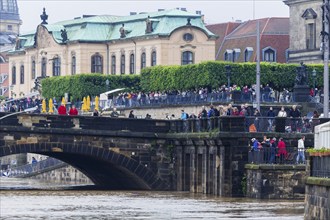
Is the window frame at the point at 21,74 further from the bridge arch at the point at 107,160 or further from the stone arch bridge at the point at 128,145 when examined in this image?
the stone arch bridge at the point at 128,145

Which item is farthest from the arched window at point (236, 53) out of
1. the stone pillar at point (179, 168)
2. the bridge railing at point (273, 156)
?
the bridge railing at point (273, 156)

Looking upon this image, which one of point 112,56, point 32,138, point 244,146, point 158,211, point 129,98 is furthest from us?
point 112,56

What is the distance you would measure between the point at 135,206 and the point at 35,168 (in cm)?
5099

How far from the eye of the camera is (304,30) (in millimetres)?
147625

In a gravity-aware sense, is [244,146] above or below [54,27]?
below

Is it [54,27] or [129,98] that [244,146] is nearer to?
[129,98]

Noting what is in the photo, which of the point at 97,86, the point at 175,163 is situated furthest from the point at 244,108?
the point at 97,86

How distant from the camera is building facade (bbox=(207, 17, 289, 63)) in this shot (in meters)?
160

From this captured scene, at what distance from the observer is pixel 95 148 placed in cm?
9119

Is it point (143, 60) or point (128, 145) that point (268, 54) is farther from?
point (128, 145)

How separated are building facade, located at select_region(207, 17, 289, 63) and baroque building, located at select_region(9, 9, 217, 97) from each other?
937 centimetres

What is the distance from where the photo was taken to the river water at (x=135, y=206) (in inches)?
2739

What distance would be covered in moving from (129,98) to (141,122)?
32113 mm

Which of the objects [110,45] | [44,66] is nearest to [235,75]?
[110,45]
